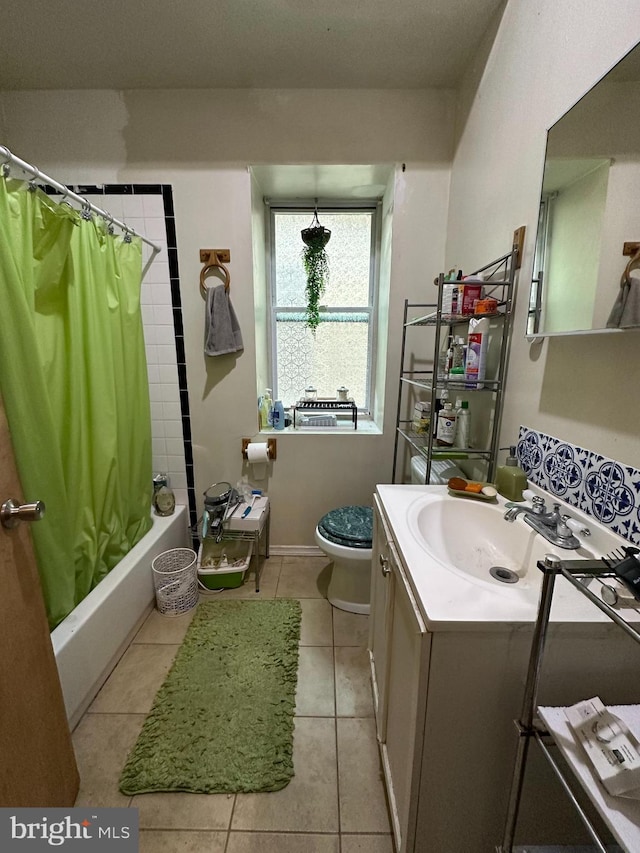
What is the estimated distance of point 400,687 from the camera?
0.80 meters

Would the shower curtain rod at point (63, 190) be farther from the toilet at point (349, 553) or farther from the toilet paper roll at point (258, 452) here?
the toilet at point (349, 553)

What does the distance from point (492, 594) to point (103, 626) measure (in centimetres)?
140

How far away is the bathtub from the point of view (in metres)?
1.13

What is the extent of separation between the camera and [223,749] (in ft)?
3.53

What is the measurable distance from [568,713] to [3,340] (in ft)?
5.14

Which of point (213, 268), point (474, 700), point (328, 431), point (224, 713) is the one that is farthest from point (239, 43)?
point (224, 713)

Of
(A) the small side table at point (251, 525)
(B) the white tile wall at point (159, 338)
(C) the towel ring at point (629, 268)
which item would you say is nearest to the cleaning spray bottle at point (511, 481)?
(C) the towel ring at point (629, 268)

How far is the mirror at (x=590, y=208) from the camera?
0.72 metres

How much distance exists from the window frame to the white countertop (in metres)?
1.55

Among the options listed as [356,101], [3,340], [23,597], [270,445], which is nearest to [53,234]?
[3,340]

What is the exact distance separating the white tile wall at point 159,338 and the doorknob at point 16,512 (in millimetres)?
1244

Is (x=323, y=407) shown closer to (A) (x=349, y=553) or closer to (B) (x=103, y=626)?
(A) (x=349, y=553)

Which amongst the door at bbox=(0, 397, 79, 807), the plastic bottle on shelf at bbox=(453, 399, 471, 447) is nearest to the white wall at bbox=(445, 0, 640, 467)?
the plastic bottle on shelf at bbox=(453, 399, 471, 447)

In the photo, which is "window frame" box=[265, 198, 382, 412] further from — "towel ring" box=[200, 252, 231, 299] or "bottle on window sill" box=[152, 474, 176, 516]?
"bottle on window sill" box=[152, 474, 176, 516]
